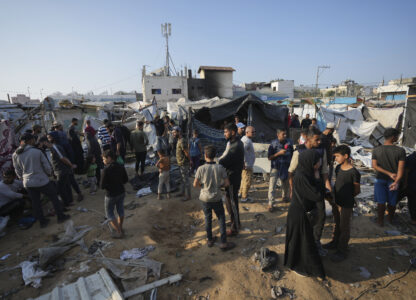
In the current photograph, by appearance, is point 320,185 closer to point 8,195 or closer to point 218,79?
point 8,195

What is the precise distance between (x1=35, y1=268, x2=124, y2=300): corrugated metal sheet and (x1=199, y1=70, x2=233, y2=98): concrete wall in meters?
29.9

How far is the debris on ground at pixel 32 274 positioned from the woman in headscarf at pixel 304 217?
3.51 meters

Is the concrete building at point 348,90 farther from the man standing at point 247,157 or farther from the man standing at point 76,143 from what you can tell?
the man standing at point 76,143

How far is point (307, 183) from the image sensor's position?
2586 mm

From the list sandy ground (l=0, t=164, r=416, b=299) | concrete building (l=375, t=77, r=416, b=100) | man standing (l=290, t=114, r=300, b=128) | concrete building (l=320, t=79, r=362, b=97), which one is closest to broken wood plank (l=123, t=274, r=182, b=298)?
sandy ground (l=0, t=164, r=416, b=299)

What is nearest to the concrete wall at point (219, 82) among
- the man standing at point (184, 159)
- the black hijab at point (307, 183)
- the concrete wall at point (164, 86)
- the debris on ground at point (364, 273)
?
the concrete wall at point (164, 86)

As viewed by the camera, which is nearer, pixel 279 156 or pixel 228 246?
pixel 228 246

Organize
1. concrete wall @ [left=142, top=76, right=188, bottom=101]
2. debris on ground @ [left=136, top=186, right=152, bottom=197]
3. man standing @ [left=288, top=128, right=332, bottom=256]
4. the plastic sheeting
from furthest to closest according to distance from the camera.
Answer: concrete wall @ [left=142, top=76, right=188, bottom=101] < the plastic sheeting < debris on ground @ [left=136, top=186, right=152, bottom=197] < man standing @ [left=288, top=128, right=332, bottom=256]

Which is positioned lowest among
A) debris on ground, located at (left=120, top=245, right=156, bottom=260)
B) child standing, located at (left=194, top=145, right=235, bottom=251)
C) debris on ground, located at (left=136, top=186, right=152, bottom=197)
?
debris on ground, located at (left=120, top=245, right=156, bottom=260)

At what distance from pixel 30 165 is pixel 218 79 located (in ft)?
96.4

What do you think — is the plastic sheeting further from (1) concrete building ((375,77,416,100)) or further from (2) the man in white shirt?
(2) the man in white shirt

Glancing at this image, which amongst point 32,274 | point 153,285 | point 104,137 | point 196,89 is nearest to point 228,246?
point 153,285

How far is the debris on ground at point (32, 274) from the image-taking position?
293 cm

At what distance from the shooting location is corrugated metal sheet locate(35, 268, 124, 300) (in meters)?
2.54
